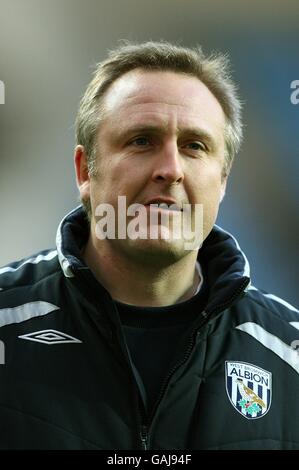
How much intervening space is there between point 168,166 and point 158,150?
0.17 feet

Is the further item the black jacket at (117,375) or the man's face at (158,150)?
the man's face at (158,150)

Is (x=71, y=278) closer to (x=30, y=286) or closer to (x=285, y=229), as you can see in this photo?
(x=30, y=286)

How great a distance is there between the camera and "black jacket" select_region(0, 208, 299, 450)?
2.76 ft

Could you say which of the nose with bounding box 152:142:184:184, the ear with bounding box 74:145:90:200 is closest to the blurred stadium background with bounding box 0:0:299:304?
the ear with bounding box 74:145:90:200

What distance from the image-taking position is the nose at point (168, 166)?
3.10 ft

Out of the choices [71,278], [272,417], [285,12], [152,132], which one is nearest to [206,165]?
[152,132]

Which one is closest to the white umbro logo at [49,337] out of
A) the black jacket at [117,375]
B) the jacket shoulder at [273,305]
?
the black jacket at [117,375]

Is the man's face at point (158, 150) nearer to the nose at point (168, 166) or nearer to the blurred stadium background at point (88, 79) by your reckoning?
the nose at point (168, 166)

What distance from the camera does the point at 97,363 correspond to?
0.89 metres

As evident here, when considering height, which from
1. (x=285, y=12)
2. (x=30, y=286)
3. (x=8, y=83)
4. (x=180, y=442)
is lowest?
(x=180, y=442)

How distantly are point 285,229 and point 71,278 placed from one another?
1338 millimetres

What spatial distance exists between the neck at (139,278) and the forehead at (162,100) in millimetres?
232

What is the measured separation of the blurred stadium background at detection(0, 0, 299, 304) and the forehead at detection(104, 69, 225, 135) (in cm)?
90

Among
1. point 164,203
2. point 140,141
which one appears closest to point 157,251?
point 164,203
